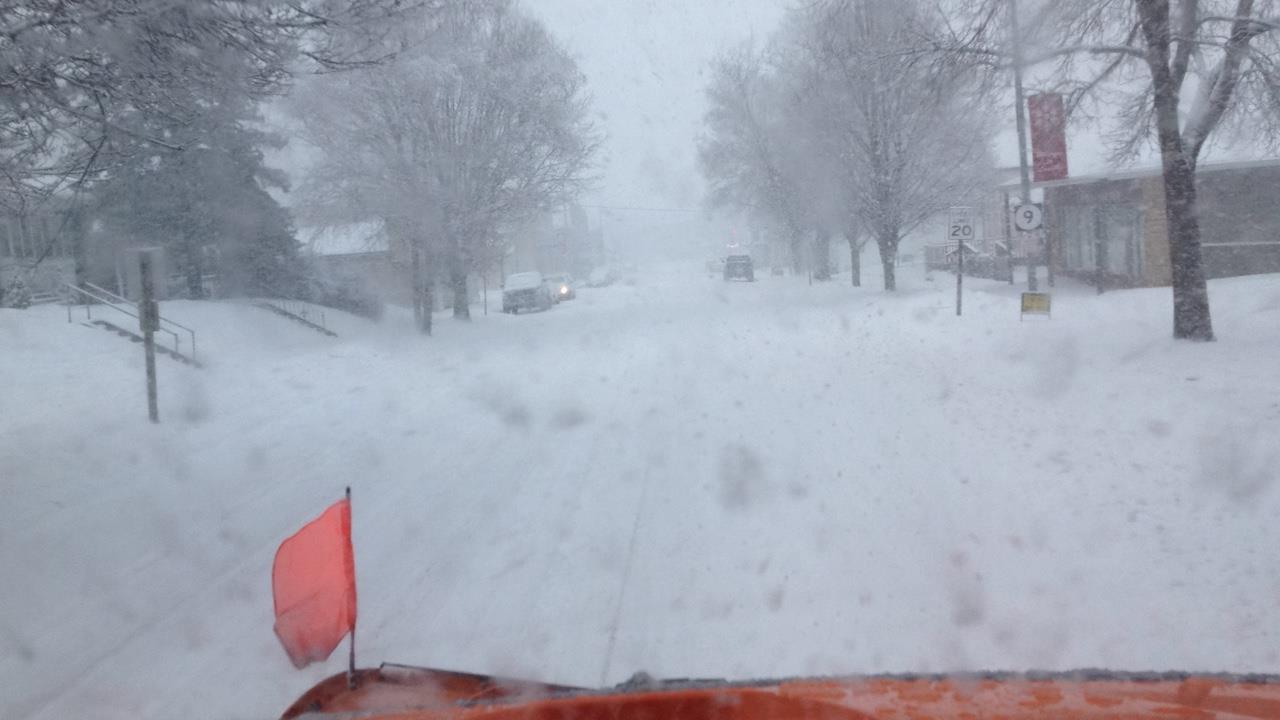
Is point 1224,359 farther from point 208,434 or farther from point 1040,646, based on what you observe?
point 208,434

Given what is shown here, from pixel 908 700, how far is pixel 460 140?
23.0 metres

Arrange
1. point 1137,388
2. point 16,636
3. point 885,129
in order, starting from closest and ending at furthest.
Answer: point 16,636, point 1137,388, point 885,129

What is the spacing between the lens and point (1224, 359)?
10.7 metres

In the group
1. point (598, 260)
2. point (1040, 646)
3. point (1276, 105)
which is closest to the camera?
point (1040, 646)

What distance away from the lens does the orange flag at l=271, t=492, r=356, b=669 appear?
145 inches

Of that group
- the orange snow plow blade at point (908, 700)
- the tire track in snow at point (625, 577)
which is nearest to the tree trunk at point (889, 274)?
the tire track in snow at point (625, 577)

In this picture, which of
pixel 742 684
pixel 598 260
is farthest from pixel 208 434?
pixel 598 260

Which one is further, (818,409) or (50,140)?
(818,409)

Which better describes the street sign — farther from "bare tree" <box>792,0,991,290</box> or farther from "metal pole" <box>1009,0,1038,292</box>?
"bare tree" <box>792,0,991,290</box>

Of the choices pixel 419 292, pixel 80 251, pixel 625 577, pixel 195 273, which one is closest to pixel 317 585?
pixel 625 577

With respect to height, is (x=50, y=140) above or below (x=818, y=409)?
above

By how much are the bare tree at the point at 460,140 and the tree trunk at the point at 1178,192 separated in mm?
13533

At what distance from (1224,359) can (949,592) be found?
6.98 metres

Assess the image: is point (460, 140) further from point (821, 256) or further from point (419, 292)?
point (821, 256)
